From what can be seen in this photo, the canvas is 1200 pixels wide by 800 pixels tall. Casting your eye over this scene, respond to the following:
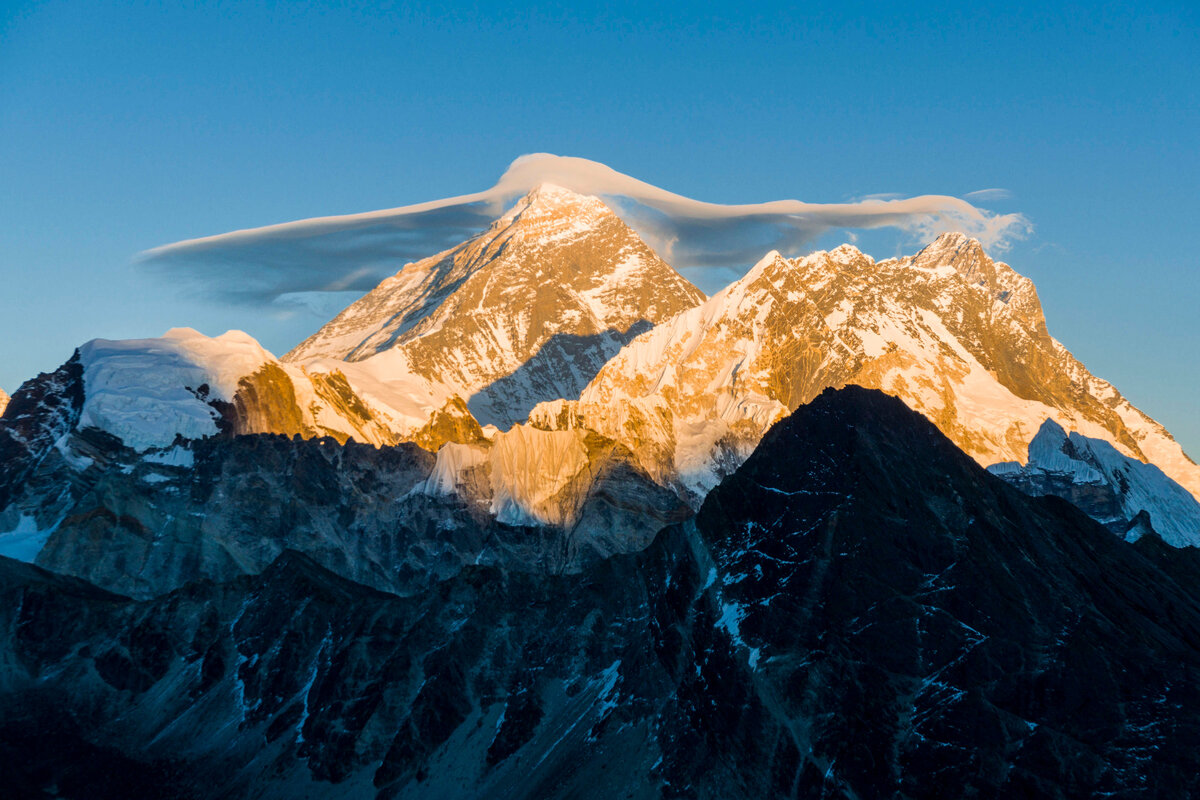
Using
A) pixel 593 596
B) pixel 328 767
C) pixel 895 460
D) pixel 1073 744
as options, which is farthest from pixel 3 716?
pixel 1073 744

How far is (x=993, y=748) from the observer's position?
11050 cm

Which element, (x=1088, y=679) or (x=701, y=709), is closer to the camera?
(x=1088, y=679)

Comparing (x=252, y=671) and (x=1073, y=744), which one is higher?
(x=1073, y=744)

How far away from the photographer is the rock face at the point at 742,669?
114250 mm

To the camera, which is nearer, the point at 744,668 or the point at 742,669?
the point at 744,668

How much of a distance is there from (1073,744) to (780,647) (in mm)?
30085

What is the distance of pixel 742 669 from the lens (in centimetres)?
→ 13188

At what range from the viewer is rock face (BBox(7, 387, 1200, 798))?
114250 mm

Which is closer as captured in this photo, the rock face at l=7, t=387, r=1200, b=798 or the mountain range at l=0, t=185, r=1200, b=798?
the rock face at l=7, t=387, r=1200, b=798

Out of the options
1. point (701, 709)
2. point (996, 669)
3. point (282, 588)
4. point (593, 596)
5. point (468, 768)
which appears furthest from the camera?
point (282, 588)

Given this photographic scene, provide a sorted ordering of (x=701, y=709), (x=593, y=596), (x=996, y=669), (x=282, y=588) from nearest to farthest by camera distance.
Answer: (x=996, y=669) → (x=701, y=709) → (x=593, y=596) → (x=282, y=588)

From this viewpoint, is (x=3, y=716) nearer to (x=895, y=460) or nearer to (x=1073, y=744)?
(x=895, y=460)

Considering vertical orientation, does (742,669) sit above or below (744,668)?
below

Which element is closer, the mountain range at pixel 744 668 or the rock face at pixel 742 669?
the rock face at pixel 742 669
